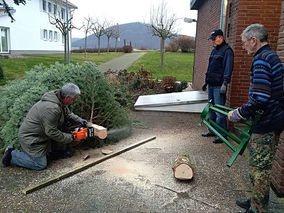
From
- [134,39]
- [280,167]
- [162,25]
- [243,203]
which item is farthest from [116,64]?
[134,39]

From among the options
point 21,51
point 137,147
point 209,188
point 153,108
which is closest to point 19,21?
point 21,51

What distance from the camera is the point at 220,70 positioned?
209 inches

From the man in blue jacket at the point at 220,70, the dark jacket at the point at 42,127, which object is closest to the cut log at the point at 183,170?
the dark jacket at the point at 42,127

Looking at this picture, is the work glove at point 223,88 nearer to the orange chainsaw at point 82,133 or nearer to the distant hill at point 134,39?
the orange chainsaw at point 82,133

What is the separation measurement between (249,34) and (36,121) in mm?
3086

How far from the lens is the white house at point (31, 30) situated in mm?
25156

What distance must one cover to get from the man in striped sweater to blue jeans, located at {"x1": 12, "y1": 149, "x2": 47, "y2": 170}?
2877 mm

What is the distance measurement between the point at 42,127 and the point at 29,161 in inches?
22.5

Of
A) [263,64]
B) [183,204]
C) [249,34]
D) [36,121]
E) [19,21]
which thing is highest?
[19,21]

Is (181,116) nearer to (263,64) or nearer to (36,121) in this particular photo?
(36,121)

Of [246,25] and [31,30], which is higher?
[31,30]

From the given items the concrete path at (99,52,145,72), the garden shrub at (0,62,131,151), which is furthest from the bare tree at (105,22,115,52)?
the garden shrub at (0,62,131,151)

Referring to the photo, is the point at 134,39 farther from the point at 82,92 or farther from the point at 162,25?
the point at 82,92

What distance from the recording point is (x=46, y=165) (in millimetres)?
4160
